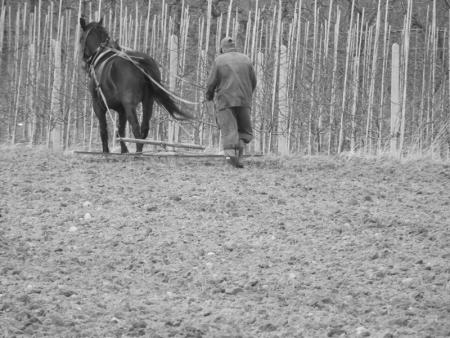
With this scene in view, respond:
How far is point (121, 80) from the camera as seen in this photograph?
10539 millimetres

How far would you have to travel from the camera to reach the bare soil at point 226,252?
4.71 meters

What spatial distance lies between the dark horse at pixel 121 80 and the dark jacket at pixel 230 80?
97cm

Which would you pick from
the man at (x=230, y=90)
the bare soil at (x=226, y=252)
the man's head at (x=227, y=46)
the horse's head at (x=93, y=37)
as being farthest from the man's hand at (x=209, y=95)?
the horse's head at (x=93, y=37)

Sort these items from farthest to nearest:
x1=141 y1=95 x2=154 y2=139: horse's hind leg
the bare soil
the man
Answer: x1=141 y1=95 x2=154 y2=139: horse's hind leg < the man < the bare soil

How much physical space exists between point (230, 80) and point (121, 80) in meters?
1.49

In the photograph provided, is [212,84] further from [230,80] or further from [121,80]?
[121,80]

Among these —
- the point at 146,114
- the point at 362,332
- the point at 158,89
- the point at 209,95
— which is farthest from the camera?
the point at 146,114

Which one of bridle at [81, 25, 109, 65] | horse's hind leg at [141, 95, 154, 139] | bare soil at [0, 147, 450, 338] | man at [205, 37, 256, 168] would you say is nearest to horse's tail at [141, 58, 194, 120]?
horse's hind leg at [141, 95, 154, 139]

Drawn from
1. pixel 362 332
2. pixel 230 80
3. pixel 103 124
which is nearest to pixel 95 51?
pixel 103 124

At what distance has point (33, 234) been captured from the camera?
6652 millimetres

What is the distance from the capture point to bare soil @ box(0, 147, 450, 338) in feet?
15.5

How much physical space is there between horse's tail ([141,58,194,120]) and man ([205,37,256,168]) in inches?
38.5

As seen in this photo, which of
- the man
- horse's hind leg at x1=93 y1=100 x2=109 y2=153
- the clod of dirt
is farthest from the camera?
horse's hind leg at x1=93 y1=100 x2=109 y2=153

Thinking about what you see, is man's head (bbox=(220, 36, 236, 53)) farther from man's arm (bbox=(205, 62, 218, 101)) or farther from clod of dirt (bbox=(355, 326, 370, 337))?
clod of dirt (bbox=(355, 326, 370, 337))
